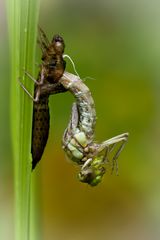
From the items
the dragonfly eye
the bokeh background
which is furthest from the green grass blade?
the bokeh background

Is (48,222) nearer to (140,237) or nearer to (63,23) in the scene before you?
(140,237)

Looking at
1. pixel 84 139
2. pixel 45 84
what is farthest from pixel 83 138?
pixel 45 84

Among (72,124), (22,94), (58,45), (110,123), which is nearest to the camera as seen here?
(22,94)

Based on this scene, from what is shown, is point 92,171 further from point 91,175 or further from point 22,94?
point 22,94

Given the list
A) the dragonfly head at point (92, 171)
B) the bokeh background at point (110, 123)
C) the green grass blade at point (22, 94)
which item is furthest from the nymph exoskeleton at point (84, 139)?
the bokeh background at point (110, 123)

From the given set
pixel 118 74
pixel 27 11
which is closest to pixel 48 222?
pixel 118 74

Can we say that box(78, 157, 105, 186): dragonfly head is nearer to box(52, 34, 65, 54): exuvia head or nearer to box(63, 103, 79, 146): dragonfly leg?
box(63, 103, 79, 146): dragonfly leg

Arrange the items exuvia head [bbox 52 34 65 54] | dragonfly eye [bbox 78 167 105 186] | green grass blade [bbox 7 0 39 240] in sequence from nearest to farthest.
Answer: green grass blade [bbox 7 0 39 240], exuvia head [bbox 52 34 65 54], dragonfly eye [bbox 78 167 105 186]
